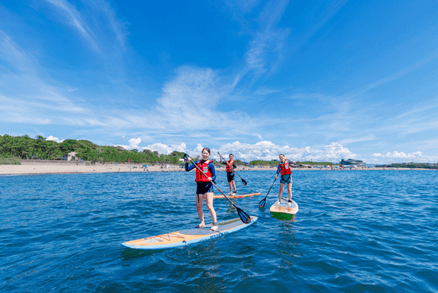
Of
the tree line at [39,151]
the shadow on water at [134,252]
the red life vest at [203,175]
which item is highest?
the tree line at [39,151]

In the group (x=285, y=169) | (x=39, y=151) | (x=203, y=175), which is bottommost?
(x=203, y=175)

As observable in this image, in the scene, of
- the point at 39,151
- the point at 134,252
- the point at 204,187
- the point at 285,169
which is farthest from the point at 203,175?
the point at 39,151

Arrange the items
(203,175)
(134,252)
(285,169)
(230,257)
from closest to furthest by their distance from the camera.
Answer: (230,257) < (134,252) < (203,175) < (285,169)

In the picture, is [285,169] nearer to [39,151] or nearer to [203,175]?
[203,175]

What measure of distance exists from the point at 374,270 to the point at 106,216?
1179 cm

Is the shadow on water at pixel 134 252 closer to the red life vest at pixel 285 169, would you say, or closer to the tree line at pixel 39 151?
the red life vest at pixel 285 169

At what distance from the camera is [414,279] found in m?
4.46

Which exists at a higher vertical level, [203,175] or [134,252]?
[203,175]

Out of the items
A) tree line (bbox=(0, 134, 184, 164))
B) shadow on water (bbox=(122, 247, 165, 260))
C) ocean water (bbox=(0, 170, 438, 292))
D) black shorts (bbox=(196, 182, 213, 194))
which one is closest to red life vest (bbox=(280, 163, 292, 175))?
ocean water (bbox=(0, 170, 438, 292))

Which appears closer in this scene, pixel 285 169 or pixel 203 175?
pixel 203 175

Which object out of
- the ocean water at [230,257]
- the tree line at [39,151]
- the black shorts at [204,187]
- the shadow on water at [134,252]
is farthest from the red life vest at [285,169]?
the tree line at [39,151]

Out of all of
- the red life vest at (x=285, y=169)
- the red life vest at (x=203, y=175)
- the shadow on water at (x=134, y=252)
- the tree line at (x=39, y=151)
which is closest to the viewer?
the shadow on water at (x=134, y=252)

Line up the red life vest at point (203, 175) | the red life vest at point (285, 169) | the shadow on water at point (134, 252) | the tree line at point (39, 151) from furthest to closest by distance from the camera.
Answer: the tree line at point (39, 151) → the red life vest at point (285, 169) → the red life vest at point (203, 175) → the shadow on water at point (134, 252)

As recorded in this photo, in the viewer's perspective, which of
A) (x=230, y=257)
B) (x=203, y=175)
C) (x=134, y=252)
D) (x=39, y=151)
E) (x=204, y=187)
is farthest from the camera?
(x=39, y=151)
